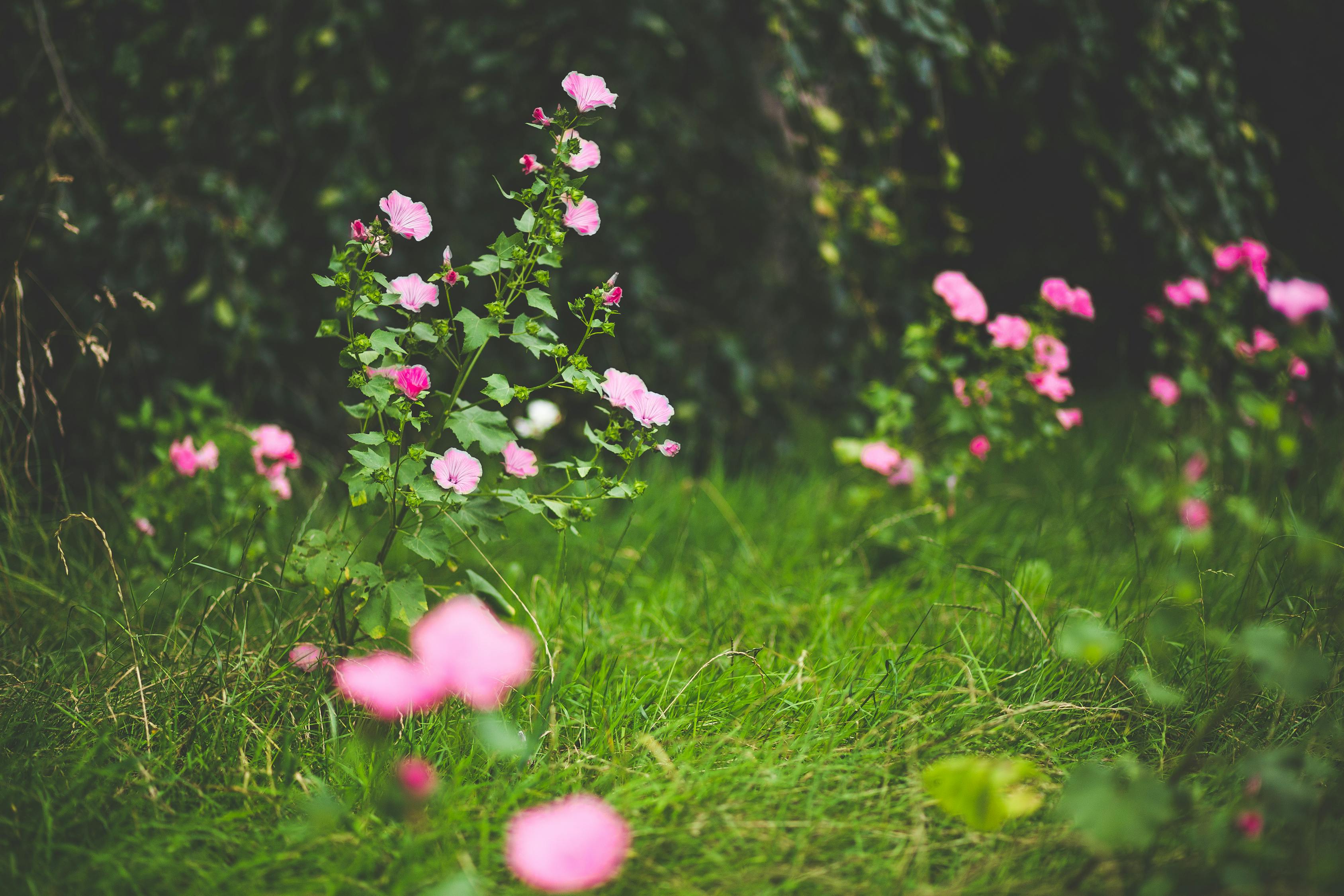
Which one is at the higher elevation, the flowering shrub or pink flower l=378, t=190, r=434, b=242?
pink flower l=378, t=190, r=434, b=242

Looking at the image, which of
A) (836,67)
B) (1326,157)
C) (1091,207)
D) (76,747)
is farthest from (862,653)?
(1326,157)

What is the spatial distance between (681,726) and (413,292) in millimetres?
651

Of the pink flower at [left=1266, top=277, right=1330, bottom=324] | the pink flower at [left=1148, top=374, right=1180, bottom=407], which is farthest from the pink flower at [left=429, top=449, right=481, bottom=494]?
the pink flower at [left=1148, top=374, right=1180, bottom=407]

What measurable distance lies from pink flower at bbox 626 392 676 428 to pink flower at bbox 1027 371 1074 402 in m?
0.95

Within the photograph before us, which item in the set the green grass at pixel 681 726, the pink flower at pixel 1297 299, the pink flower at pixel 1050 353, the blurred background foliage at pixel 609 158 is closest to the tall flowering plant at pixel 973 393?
the pink flower at pixel 1050 353

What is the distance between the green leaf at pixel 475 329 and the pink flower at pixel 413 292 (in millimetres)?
40

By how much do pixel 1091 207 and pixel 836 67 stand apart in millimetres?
1150

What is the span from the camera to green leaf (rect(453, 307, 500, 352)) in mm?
971

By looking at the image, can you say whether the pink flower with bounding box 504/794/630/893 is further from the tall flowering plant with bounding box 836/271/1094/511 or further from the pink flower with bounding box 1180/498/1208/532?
the tall flowering plant with bounding box 836/271/1094/511

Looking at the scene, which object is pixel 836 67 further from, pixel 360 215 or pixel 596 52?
pixel 360 215

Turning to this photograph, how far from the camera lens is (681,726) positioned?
→ 3.46ft

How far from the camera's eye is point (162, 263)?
6.03ft

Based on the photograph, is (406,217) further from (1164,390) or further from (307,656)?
(1164,390)

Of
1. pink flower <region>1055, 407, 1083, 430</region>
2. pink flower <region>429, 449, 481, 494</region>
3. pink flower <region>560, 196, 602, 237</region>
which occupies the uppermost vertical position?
pink flower <region>560, 196, 602, 237</region>
